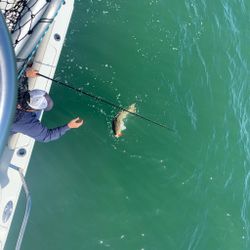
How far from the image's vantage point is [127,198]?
7.98 meters

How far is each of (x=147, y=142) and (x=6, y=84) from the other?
644 centimetres

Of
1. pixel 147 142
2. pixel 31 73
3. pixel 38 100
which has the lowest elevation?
pixel 147 142

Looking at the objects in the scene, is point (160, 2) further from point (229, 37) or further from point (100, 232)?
point (100, 232)

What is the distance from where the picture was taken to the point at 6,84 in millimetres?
1980

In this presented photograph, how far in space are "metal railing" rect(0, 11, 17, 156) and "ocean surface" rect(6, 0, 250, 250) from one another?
213 inches

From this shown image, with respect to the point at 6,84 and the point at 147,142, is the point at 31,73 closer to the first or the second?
the point at 147,142

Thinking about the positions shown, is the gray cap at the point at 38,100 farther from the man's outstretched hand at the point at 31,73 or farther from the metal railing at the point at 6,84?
the metal railing at the point at 6,84

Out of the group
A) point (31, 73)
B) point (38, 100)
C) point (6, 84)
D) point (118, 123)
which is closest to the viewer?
point (6, 84)

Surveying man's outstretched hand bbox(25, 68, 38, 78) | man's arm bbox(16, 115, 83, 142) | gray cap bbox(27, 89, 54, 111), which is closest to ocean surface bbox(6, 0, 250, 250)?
man's outstretched hand bbox(25, 68, 38, 78)

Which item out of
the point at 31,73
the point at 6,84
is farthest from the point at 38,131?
the point at 6,84

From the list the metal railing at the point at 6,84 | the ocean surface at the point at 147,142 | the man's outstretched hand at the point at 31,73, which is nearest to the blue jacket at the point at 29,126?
the man's outstretched hand at the point at 31,73

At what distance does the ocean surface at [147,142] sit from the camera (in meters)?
7.62

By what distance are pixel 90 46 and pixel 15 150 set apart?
3057mm

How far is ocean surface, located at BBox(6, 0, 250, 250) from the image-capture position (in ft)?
25.0
